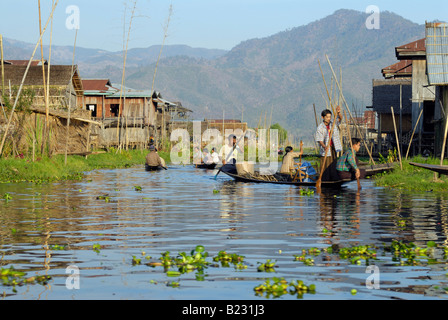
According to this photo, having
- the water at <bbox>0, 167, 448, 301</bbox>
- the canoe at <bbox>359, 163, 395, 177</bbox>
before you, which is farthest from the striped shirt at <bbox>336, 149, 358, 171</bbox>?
the canoe at <bbox>359, 163, 395, 177</bbox>

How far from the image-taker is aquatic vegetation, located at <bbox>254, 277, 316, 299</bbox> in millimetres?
5656

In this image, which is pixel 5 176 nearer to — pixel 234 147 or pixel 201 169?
pixel 234 147

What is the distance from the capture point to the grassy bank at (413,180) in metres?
16.3

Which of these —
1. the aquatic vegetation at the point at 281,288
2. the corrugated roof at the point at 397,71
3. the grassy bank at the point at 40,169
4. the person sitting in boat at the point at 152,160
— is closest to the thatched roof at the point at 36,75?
the grassy bank at the point at 40,169

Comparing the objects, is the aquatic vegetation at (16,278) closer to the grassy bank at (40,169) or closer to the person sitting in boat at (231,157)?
the grassy bank at (40,169)

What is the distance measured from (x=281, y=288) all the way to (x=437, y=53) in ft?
65.8

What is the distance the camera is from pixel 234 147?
2119 cm

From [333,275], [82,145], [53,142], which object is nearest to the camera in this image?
[333,275]

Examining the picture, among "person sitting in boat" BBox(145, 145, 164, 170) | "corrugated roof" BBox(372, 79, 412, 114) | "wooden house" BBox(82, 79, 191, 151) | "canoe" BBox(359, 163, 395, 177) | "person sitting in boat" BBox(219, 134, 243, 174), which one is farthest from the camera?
"wooden house" BBox(82, 79, 191, 151)

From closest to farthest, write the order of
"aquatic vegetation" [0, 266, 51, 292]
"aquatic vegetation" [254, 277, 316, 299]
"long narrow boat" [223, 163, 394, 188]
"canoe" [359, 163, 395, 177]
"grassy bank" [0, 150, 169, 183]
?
"aquatic vegetation" [254, 277, 316, 299] < "aquatic vegetation" [0, 266, 51, 292] < "long narrow boat" [223, 163, 394, 188] < "canoe" [359, 163, 395, 177] < "grassy bank" [0, 150, 169, 183]

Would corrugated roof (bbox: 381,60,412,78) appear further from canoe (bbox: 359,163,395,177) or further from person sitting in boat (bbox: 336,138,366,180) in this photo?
person sitting in boat (bbox: 336,138,366,180)

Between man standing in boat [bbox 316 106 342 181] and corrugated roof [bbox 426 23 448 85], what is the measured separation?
8.25m
